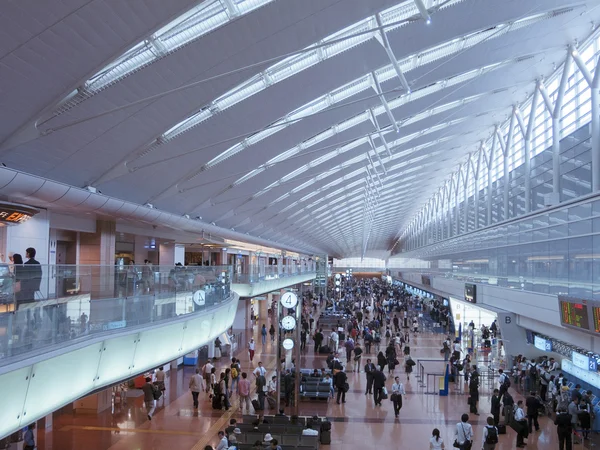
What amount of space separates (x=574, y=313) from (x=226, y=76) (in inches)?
370

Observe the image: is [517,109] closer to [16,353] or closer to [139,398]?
[139,398]

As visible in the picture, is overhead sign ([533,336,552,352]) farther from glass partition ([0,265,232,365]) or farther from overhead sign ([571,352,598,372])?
glass partition ([0,265,232,365])

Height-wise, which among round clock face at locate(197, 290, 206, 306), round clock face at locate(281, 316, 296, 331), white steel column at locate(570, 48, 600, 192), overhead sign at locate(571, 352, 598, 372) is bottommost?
overhead sign at locate(571, 352, 598, 372)

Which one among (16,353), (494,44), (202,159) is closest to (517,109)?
(494,44)

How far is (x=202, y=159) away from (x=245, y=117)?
124 inches

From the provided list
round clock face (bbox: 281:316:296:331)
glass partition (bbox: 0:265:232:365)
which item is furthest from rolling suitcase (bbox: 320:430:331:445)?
round clock face (bbox: 281:316:296:331)

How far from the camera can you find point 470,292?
2453 centimetres

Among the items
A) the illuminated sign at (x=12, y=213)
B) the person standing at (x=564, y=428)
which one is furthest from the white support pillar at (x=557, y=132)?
the illuminated sign at (x=12, y=213)

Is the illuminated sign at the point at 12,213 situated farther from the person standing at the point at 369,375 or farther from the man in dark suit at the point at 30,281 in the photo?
the person standing at the point at 369,375

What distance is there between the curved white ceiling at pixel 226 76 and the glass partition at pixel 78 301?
354 centimetres

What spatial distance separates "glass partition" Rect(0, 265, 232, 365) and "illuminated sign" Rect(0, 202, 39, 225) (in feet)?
13.0

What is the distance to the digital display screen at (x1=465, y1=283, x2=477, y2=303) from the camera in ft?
78.5

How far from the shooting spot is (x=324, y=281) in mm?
47844

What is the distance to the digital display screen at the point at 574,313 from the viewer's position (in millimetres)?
11781
